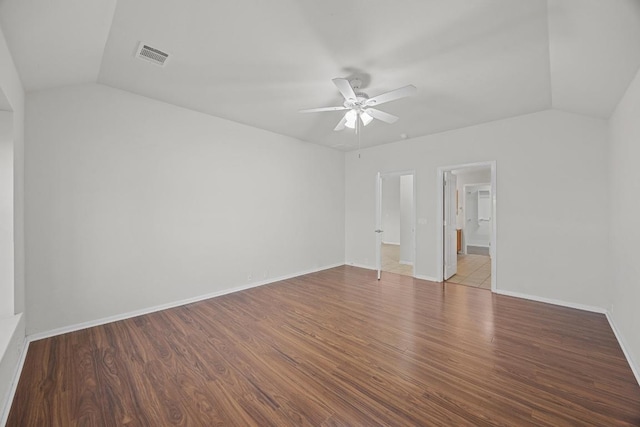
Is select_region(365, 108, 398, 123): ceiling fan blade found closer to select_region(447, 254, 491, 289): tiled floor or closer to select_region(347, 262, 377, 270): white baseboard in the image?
select_region(447, 254, 491, 289): tiled floor

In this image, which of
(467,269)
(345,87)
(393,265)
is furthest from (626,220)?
(393,265)

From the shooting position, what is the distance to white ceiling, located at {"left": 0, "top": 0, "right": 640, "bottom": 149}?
1.96m


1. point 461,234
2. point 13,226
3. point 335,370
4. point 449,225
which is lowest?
point 335,370

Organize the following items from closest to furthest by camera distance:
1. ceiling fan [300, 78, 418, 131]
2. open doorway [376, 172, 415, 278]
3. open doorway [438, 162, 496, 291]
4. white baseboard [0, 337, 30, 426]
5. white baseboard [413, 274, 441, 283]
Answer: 1. white baseboard [0, 337, 30, 426]
2. ceiling fan [300, 78, 418, 131]
3. open doorway [438, 162, 496, 291]
4. white baseboard [413, 274, 441, 283]
5. open doorway [376, 172, 415, 278]

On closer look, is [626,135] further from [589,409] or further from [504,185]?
[589,409]

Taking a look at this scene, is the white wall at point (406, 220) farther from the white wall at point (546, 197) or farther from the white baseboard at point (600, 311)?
the white baseboard at point (600, 311)

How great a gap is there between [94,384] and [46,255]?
1669 millimetres

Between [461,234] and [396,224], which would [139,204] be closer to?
[461,234]

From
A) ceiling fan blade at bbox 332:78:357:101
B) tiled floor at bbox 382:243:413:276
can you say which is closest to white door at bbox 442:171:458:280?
tiled floor at bbox 382:243:413:276

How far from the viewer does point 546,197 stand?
12.5 feet

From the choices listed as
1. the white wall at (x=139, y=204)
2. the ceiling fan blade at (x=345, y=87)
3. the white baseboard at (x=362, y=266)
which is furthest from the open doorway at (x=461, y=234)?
the white wall at (x=139, y=204)

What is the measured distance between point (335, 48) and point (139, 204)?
3120 mm

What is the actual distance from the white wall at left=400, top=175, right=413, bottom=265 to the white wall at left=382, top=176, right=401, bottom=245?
2.94 meters

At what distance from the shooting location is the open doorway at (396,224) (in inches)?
220
